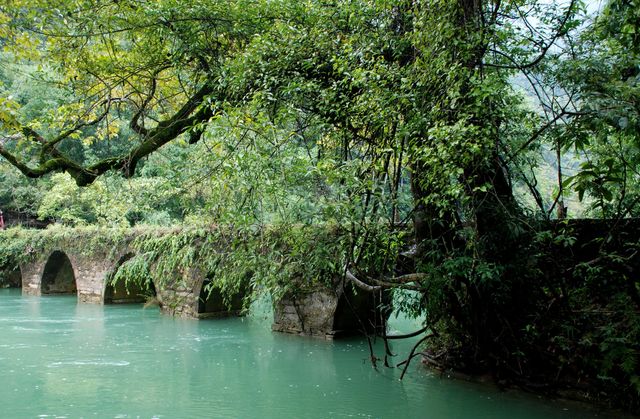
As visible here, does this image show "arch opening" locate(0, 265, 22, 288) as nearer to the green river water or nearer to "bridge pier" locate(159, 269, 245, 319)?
the green river water

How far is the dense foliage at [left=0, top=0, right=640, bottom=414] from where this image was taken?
4.50 meters

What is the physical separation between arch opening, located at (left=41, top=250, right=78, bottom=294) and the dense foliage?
34.7 feet

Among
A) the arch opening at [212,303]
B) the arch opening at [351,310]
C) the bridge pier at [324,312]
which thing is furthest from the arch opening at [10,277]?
the arch opening at [351,310]

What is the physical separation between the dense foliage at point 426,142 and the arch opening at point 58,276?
417 inches

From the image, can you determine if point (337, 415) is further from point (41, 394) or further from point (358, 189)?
point (41, 394)

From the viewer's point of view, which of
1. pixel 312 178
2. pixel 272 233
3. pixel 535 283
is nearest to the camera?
pixel 312 178

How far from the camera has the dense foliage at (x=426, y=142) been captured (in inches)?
177

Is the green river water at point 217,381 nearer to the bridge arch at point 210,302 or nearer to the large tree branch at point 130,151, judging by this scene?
the bridge arch at point 210,302

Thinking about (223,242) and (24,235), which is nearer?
(223,242)

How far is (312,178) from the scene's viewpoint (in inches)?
205

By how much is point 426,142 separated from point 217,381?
156 inches

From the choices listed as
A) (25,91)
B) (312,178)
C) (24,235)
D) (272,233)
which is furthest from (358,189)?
(25,91)

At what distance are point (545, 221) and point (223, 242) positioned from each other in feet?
20.0

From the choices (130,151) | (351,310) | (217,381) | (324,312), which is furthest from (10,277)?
(217,381)
